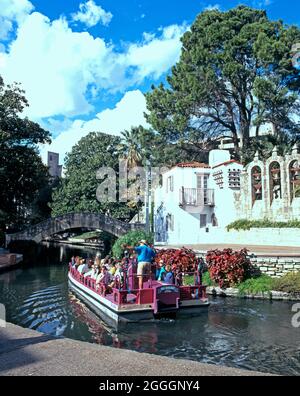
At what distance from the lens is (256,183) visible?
97.9ft

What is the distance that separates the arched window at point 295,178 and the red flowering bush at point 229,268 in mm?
9732

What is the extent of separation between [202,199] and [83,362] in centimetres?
2685

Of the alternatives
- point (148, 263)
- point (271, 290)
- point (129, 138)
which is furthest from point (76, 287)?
point (129, 138)

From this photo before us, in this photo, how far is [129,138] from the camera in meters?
58.1

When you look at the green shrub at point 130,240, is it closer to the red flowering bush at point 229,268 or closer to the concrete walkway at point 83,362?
the red flowering bush at point 229,268

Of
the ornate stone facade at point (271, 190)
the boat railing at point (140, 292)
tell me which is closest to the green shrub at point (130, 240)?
the ornate stone facade at point (271, 190)

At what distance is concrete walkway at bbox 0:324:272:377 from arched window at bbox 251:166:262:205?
78.2 ft

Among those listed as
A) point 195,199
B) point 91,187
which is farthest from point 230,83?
point 91,187

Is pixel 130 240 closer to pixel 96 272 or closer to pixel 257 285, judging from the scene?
pixel 96 272

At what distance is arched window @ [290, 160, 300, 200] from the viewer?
2608 centimetres

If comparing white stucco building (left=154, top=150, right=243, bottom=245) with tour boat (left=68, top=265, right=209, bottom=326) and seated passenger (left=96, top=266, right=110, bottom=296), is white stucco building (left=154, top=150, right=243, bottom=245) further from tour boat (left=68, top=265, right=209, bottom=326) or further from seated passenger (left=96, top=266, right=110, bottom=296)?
tour boat (left=68, top=265, right=209, bottom=326)

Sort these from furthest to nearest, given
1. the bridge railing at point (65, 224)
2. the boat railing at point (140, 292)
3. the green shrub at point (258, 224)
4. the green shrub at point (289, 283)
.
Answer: the bridge railing at point (65, 224)
the green shrub at point (258, 224)
the green shrub at point (289, 283)
the boat railing at point (140, 292)

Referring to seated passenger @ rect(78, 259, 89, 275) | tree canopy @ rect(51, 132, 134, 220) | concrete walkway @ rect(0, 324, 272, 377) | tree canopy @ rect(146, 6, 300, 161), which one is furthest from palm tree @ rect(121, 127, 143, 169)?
concrete walkway @ rect(0, 324, 272, 377)

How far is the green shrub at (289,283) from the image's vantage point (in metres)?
16.3
